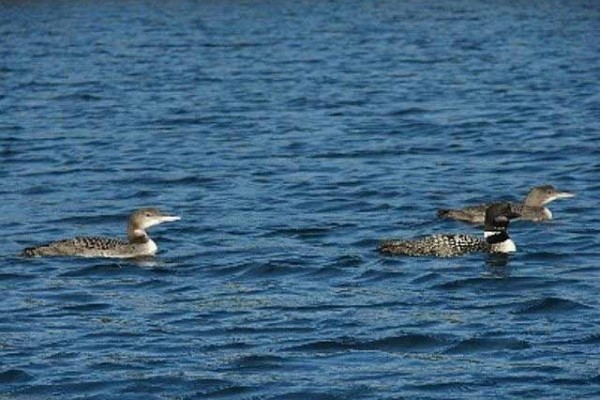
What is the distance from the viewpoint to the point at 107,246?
2402 cm

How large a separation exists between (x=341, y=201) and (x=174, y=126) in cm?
1086

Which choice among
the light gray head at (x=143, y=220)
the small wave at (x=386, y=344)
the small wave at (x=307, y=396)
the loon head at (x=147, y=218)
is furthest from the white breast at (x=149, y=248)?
the small wave at (x=307, y=396)

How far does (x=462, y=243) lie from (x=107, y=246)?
13.5 feet

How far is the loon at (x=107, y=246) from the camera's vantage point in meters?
23.9

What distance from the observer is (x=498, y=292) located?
70.8ft

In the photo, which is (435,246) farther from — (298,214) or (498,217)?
(298,214)

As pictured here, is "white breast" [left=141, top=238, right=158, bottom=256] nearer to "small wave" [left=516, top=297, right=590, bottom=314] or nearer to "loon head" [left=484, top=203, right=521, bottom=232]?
"loon head" [left=484, top=203, right=521, bottom=232]

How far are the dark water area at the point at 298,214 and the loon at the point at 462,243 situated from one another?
22 centimetres

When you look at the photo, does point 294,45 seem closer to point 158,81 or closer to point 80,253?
point 158,81

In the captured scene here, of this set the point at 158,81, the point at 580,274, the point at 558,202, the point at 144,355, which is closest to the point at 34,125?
the point at 158,81

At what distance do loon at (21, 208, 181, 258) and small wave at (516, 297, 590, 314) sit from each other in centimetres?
533

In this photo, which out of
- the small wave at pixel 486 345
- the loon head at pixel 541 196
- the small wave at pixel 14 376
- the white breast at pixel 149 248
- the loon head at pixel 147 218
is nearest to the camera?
the small wave at pixel 14 376

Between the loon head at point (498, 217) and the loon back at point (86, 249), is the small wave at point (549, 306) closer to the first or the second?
the loon head at point (498, 217)

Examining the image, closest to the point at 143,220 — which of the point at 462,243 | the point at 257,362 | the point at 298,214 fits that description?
the point at 298,214
